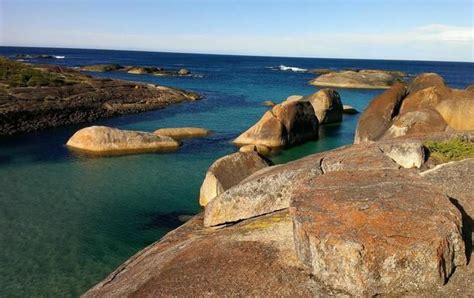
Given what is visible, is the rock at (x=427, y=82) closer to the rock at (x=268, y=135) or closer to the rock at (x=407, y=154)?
the rock at (x=268, y=135)

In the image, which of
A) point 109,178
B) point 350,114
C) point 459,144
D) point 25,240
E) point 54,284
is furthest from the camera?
point 350,114

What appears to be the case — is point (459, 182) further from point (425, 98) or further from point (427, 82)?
point (427, 82)

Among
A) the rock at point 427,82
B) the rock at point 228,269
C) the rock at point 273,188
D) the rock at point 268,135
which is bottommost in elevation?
the rock at point 268,135

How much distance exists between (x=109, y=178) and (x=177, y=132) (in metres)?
13.1

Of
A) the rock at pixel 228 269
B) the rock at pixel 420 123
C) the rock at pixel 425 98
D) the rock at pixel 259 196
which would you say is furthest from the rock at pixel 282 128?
the rock at pixel 228 269

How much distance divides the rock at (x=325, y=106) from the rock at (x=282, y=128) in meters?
8.23

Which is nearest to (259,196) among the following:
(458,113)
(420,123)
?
(420,123)

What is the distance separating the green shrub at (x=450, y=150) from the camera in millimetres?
13922

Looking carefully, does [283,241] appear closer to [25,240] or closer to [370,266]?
[370,266]

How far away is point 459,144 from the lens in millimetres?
14805

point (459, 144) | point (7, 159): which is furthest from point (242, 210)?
point (7, 159)

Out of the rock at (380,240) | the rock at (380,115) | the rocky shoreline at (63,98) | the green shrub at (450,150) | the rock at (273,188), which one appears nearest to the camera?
the rock at (380,240)

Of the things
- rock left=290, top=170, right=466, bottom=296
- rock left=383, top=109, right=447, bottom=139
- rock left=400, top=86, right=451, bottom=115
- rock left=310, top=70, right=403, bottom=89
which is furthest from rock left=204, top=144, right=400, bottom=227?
rock left=310, top=70, right=403, bottom=89

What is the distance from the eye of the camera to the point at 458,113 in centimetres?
2491
